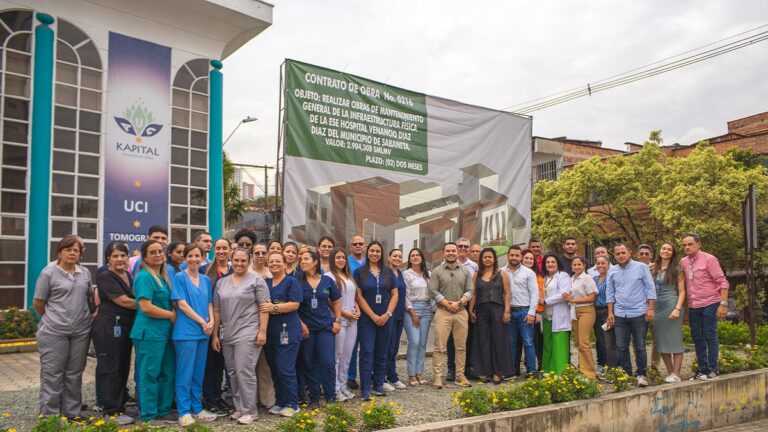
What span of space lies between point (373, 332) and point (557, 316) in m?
2.36

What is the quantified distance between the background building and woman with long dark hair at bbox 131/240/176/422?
6561mm

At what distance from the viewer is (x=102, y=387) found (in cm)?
530

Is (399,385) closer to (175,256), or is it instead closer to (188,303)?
(188,303)

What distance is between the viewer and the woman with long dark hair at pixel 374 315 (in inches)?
255

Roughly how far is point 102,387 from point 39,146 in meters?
6.89

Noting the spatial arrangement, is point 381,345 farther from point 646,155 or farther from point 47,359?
point 646,155

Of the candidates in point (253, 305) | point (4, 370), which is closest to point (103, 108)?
point (4, 370)

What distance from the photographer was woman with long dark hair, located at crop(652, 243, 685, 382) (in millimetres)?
7199

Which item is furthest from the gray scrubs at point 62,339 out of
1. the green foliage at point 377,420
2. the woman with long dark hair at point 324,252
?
the green foliage at point 377,420

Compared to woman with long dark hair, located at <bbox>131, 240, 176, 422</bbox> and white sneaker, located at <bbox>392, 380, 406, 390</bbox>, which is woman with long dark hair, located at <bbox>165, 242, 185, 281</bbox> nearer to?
woman with long dark hair, located at <bbox>131, 240, 176, 422</bbox>

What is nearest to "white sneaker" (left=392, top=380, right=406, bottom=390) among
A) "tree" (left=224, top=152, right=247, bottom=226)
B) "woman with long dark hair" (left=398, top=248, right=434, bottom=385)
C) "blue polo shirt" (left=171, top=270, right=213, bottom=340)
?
"woman with long dark hair" (left=398, top=248, right=434, bottom=385)

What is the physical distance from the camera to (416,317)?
282 inches

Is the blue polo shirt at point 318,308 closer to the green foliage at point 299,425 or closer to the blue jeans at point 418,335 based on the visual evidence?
the green foliage at point 299,425

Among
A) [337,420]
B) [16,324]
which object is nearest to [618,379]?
[337,420]
